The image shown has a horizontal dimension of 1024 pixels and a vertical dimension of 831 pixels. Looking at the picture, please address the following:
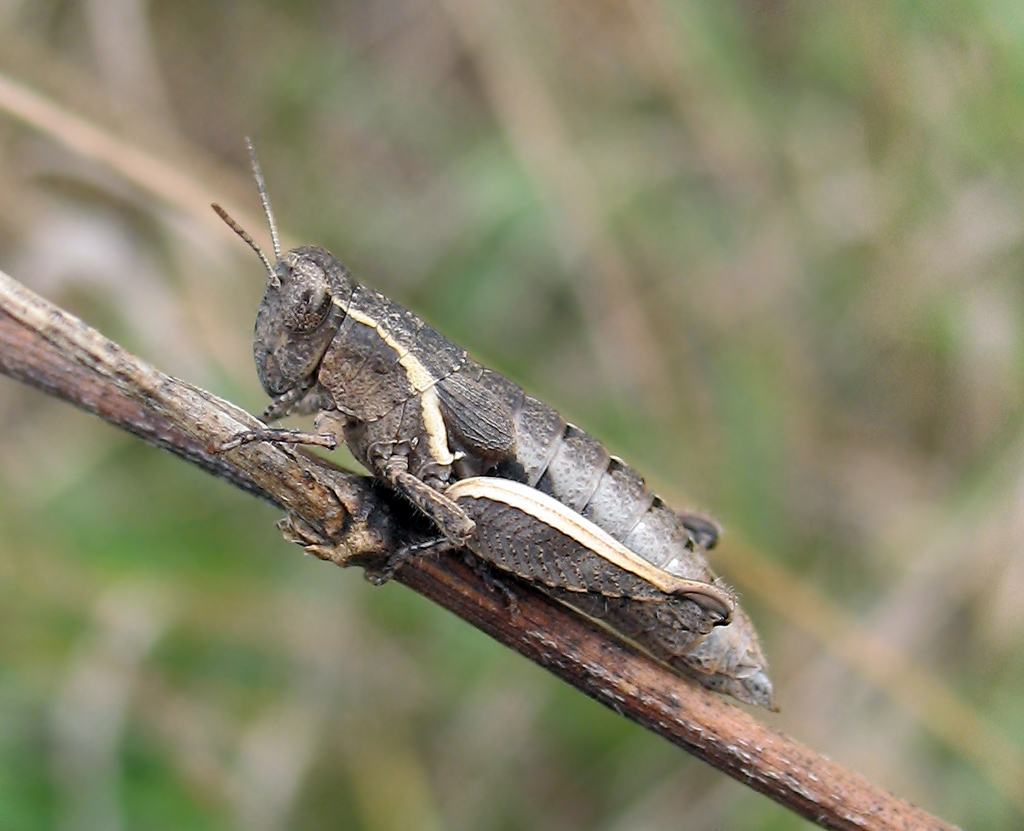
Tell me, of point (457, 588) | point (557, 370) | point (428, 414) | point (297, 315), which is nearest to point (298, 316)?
point (297, 315)

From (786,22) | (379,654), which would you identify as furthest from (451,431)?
(786,22)

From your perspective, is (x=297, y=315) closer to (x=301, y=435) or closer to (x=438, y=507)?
(x=301, y=435)

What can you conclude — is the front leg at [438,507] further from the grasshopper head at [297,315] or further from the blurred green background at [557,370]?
the blurred green background at [557,370]

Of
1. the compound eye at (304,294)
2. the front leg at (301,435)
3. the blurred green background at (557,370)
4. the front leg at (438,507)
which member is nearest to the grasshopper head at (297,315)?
the compound eye at (304,294)

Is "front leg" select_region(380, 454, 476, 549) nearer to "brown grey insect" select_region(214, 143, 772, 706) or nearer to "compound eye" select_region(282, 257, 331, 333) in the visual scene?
"brown grey insect" select_region(214, 143, 772, 706)

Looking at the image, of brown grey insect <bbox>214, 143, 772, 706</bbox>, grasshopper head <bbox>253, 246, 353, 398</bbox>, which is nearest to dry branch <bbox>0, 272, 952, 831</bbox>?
brown grey insect <bbox>214, 143, 772, 706</bbox>

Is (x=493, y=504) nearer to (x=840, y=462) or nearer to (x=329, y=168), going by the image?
(x=840, y=462)
